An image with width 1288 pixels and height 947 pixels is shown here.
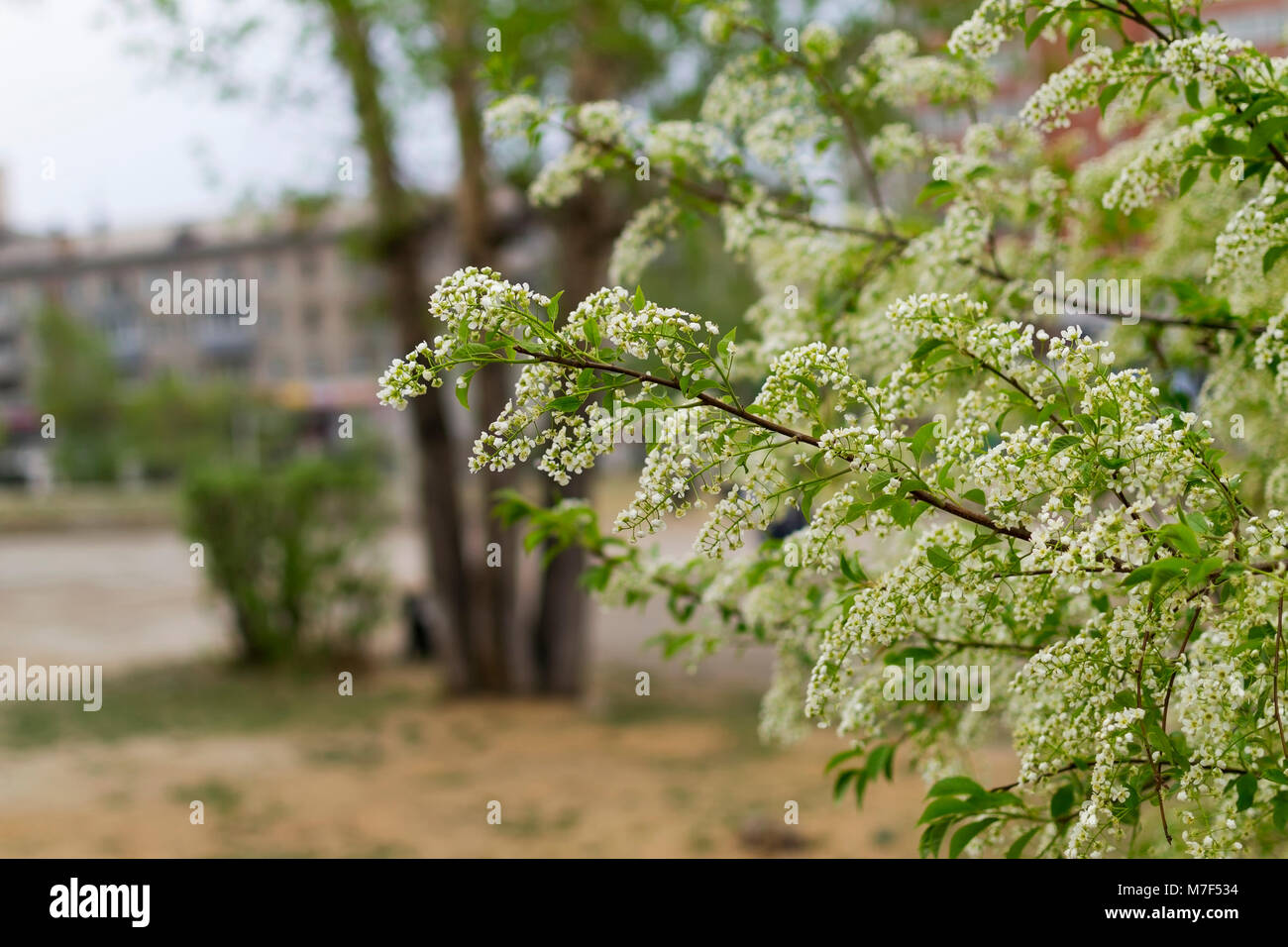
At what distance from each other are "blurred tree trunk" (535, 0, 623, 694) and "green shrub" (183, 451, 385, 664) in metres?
2.34

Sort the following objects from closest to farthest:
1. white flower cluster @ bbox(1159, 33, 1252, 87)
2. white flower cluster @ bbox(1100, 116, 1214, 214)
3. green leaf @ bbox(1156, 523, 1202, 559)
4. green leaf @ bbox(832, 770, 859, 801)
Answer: green leaf @ bbox(1156, 523, 1202, 559)
white flower cluster @ bbox(1159, 33, 1252, 87)
white flower cluster @ bbox(1100, 116, 1214, 214)
green leaf @ bbox(832, 770, 859, 801)

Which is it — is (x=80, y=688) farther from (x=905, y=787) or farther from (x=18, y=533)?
(x=18, y=533)

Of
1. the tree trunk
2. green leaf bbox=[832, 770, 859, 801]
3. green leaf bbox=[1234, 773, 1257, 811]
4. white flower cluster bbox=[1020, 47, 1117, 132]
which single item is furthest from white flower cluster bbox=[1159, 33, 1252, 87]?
the tree trunk

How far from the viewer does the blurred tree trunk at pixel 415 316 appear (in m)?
10.8

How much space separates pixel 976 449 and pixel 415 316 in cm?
1023

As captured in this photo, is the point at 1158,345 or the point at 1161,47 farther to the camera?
the point at 1158,345

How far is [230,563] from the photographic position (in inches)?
520

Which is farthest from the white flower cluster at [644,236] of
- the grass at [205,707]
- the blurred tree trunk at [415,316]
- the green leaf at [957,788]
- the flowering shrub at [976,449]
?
the grass at [205,707]

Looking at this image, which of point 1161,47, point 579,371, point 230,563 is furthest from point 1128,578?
point 230,563

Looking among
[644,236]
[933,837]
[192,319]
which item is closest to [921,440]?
[933,837]

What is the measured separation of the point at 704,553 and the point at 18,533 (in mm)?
34069

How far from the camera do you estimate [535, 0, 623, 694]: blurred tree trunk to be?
1090 cm

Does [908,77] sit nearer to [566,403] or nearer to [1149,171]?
[1149,171]

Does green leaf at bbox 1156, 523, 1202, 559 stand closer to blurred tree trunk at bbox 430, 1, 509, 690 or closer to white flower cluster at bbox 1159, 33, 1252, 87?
white flower cluster at bbox 1159, 33, 1252, 87
